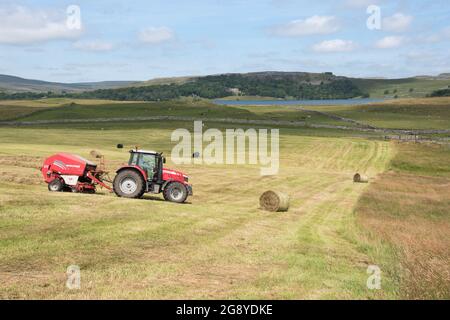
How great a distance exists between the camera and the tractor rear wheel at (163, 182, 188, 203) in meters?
24.9

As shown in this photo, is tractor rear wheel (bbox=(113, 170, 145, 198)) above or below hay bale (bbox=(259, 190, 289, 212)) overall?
above

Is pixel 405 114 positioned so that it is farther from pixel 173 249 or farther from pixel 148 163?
pixel 173 249

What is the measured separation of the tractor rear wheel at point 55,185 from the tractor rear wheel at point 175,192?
4.73 metres

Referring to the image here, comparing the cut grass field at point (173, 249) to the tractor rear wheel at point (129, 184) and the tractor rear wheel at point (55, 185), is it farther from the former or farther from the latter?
the tractor rear wheel at point (55, 185)

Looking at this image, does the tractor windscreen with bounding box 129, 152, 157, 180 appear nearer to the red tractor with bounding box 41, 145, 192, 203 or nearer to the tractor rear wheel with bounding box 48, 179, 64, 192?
the red tractor with bounding box 41, 145, 192, 203

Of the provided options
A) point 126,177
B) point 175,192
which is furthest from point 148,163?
point 175,192

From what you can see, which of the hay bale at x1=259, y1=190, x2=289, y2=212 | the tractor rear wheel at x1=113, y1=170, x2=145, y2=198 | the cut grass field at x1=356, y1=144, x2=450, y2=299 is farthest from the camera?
the hay bale at x1=259, y1=190, x2=289, y2=212

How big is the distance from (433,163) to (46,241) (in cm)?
4938

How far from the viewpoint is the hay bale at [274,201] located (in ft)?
86.8

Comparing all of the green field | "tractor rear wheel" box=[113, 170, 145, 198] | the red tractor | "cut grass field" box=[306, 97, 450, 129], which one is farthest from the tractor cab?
"cut grass field" box=[306, 97, 450, 129]

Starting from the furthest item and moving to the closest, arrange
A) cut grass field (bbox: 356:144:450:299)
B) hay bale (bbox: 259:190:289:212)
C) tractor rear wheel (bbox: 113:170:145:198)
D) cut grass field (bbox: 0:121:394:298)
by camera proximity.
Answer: hay bale (bbox: 259:190:289:212) < tractor rear wheel (bbox: 113:170:145:198) < cut grass field (bbox: 356:144:450:299) < cut grass field (bbox: 0:121:394:298)

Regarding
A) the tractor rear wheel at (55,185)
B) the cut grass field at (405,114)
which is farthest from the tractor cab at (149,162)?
the cut grass field at (405,114)

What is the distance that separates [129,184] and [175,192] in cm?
221
